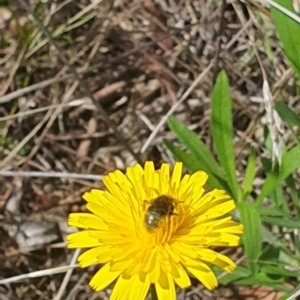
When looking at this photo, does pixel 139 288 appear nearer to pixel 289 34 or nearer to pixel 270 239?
pixel 270 239

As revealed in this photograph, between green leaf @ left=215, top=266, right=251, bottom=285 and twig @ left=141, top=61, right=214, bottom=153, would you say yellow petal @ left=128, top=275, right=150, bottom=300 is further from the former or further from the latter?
twig @ left=141, top=61, right=214, bottom=153

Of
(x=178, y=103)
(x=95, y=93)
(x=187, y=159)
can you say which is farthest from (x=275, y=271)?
(x=95, y=93)

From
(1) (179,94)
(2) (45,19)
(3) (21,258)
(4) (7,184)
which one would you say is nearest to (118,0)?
(2) (45,19)

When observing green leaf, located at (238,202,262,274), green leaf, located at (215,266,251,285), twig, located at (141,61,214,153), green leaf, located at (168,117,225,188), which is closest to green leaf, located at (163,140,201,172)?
green leaf, located at (168,117,225,188)

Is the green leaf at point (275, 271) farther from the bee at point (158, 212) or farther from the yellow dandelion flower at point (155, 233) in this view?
the bee at point (158, 212)

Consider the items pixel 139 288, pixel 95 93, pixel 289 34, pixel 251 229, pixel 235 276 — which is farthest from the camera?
pixel 95 93

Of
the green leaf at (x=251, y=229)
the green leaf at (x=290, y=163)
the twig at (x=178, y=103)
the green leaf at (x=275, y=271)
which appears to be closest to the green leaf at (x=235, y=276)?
the green leaf at (x=275, y=271)
